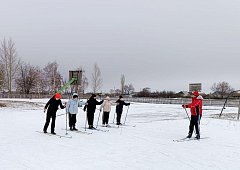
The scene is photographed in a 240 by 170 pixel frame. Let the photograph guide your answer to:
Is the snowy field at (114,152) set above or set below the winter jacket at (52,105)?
below

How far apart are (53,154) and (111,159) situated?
68.4 inches

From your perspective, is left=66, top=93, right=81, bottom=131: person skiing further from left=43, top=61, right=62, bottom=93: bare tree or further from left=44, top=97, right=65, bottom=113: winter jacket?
left=43, top=61, right=62, bottom=93: bare tree

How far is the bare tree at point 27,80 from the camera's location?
71.1 meters

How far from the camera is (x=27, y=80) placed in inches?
2810

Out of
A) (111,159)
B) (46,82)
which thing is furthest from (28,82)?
(111,159)

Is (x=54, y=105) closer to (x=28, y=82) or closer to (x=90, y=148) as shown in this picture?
(x=90, y=148)

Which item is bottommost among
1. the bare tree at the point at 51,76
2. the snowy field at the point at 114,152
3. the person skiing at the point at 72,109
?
the snowy field at the point at 114,152

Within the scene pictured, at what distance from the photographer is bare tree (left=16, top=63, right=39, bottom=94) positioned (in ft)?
233

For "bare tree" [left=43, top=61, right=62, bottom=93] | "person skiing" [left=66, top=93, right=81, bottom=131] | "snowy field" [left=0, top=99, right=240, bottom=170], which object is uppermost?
"bare tree" [left=43, top=61, right=62, bottom=93]

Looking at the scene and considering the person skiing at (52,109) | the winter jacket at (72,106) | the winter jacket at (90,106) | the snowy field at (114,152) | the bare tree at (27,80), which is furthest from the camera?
the bare tree at (27,80)

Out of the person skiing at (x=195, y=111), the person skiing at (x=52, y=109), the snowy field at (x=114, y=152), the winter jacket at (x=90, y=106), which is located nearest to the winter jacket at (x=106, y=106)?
the winter jacket at (x=90, y=106)

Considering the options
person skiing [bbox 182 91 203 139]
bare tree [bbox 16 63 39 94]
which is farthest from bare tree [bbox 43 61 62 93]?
person skiing [bbox 182 91 203 139]

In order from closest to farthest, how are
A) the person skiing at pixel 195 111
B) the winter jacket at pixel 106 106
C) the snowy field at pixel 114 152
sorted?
the snowy field at pixel 114 152
the person skiing at pixel 195 111
the winter jacket at pixel 106 106

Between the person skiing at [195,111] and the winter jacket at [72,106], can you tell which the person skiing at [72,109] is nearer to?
the winter jacket at [72,106]
